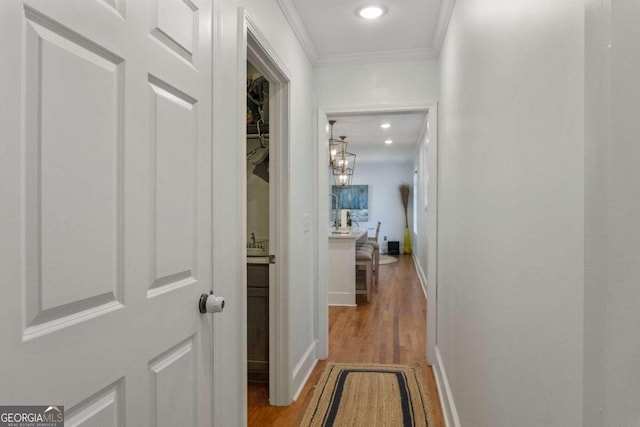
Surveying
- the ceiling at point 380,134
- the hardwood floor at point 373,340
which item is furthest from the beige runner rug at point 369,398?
the ceiling at point 380,134

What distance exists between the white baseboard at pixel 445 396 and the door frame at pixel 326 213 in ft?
0.96

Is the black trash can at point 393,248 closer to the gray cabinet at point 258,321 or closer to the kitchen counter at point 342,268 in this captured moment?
the kitchen counter at point 342,268

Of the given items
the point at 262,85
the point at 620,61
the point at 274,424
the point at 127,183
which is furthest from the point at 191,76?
the point at 274,424

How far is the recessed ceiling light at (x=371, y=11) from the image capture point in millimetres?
2479

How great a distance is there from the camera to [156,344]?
3.60 feet

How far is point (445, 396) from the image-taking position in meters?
2.39

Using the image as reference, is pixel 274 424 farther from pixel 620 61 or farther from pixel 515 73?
pixel 620 61

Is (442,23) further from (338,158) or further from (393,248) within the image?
(393,248)

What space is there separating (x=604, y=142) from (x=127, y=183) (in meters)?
0.96

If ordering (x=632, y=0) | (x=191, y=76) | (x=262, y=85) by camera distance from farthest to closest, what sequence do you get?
(x=262, y=85) < (x=191, y=76) < (x=632, y=0)

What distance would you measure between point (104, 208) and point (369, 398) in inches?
87.6

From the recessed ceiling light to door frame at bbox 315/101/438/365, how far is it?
0.79m

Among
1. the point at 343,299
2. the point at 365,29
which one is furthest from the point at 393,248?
the point at 365,29

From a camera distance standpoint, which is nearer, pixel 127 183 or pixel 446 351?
pixel 127 183
